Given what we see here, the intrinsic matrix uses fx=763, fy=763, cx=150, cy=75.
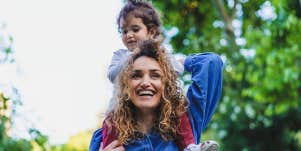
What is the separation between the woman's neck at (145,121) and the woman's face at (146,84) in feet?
0.20

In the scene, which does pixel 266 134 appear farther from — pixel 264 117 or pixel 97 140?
pixel 97 140

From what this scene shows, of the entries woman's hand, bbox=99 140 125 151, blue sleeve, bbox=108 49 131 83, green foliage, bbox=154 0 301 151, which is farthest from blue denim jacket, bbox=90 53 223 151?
green foliage, bbox=154 0 301 151

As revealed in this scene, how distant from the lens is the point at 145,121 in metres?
3.19

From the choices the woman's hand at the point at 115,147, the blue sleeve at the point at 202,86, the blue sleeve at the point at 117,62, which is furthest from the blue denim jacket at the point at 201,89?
the blue sleeve at the point at 117,62

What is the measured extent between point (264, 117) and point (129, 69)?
12.6 metres

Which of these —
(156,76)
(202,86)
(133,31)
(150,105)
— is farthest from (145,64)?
(133,31)

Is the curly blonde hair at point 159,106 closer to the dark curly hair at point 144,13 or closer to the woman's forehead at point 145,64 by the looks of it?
the woman's forehead at point 145,64

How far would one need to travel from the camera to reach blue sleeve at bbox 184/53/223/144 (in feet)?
10.6

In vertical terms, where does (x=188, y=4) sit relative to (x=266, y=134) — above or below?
above

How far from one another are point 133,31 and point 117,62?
171mm

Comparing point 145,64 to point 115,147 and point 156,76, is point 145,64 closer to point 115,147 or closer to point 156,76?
point 156,76

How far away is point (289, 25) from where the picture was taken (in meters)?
10.6

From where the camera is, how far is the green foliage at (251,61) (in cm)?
1116

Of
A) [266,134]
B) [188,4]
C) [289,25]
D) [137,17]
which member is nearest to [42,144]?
[137,17]
